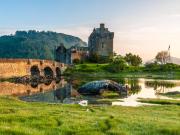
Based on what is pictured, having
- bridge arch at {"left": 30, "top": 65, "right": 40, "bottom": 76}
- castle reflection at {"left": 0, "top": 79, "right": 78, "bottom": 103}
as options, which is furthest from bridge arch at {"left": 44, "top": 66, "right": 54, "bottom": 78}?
castle reflection at {"left": 0, "top": 79, "right": 78, "bottom": 103}

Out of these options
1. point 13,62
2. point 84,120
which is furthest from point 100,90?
point 13,62

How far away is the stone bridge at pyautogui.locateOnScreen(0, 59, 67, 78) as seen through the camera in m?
103

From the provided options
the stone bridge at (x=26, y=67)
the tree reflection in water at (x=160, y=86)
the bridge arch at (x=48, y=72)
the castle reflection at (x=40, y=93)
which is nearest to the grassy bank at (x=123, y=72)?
the stone bridge at (x=26, y=67)

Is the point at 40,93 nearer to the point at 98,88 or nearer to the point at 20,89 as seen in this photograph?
the point at 98,88

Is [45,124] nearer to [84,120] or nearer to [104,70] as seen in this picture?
[84,120]

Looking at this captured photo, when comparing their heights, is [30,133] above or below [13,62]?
below

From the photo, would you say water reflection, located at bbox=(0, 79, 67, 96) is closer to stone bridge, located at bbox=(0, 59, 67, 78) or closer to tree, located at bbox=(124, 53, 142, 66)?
stone bridge, located at bbox=(0, 59, 67, 78)

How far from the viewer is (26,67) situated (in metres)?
120

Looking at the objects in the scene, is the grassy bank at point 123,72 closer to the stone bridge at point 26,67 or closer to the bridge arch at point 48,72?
the stone bridge at point 26,67

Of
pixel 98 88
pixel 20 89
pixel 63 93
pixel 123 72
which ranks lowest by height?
pixel 63 93

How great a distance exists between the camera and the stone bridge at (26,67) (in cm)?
10294

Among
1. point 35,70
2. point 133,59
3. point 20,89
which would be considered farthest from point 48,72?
point 20,89

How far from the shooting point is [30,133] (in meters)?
18.5

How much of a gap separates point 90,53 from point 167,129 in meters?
174
